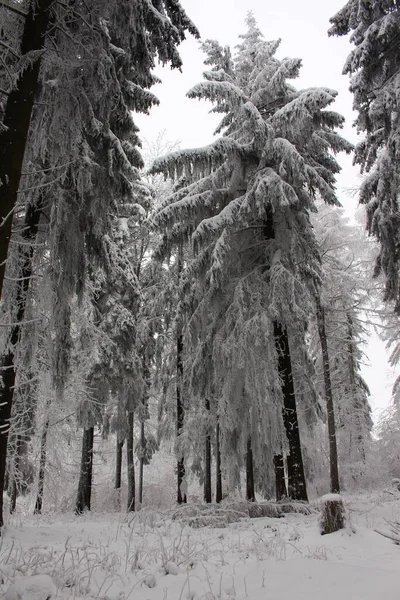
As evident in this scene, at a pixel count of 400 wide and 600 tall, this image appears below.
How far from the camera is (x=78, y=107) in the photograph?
5.05m

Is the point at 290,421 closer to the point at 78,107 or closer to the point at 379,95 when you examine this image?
the point at 379,95

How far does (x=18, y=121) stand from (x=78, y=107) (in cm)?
109

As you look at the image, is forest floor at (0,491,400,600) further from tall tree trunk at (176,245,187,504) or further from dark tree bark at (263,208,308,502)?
tall tree trunk at (176,245,187,504)

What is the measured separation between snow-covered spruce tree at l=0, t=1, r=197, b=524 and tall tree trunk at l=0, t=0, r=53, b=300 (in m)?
0.01

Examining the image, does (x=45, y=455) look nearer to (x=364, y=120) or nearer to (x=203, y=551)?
(x=203, y=551)

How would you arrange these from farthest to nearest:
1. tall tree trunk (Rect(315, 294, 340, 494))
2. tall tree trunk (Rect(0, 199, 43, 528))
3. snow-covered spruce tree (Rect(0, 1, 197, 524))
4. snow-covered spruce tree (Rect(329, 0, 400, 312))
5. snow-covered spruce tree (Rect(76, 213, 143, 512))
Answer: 1. tall tree trunk (Rect(315, 294, 340, 494))
2. snow-covered spruce tree (Rect(76, 213, 143, 512))
3. snow-covered spruce tree (Rect(329, 0, 400, 312))
4. tall tree trunk (Rect(0, 199, 43, 528))
5. snow-covered spruce tree (Rect(0, 1, 197, 524))

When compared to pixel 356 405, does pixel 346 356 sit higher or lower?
higher

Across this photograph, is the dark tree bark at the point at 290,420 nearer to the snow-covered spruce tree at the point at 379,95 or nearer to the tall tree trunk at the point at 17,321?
the snow-covered spruce tree at the point at 379,95

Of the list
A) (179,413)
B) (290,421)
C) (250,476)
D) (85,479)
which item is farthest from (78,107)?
(85,479)

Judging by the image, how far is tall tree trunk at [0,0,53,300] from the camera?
3969mm

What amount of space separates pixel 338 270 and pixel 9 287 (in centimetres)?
1335

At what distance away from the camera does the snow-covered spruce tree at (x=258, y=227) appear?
31.9 feet

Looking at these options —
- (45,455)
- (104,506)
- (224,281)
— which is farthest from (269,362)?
(104,506)

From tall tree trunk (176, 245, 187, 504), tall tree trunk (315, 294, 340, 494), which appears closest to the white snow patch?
tall tree trunk (176, 245, 187, 504)
